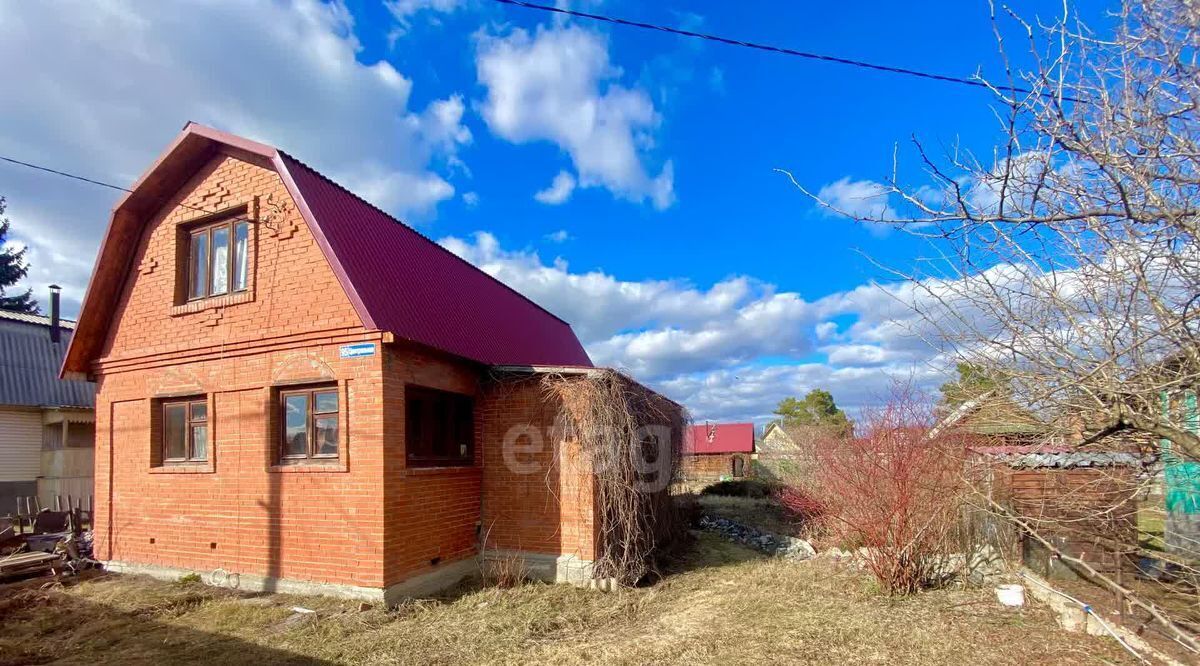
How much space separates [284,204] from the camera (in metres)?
9.60

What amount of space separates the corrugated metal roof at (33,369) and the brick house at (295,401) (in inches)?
372

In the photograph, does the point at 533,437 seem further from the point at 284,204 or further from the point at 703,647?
the point at 284,204

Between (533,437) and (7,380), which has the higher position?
(7,380)

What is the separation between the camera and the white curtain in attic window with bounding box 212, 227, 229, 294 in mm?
10211

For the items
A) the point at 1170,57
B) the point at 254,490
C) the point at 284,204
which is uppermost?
the point at 284,204

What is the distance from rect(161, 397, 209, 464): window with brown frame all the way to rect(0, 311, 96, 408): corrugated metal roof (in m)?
9.73

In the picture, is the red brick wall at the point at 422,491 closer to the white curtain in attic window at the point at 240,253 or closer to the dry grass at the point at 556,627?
the dry grass at the point at 556,627

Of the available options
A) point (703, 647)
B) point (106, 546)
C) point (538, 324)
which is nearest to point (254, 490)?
point (106, 546)

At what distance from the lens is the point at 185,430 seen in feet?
34.0

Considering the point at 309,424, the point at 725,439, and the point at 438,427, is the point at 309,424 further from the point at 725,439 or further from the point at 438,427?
the point at 725,439

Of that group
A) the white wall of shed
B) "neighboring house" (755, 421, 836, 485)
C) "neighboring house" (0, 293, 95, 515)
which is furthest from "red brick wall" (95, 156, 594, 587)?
the white wall of shed

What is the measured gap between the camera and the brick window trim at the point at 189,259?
9742 millimetres

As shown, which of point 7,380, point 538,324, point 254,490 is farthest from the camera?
point 7,380

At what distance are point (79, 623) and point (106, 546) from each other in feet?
10.7
